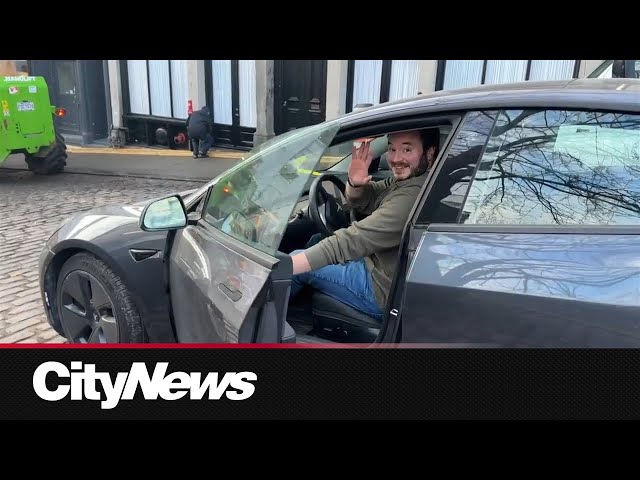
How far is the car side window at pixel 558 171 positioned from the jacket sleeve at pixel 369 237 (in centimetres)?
45

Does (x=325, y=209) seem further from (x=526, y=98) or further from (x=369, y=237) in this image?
(x=526, y=98)

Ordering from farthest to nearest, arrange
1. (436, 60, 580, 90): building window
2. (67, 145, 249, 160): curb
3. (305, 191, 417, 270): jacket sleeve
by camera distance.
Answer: (67, 145, 249, 160): curb
(436, 60, 580, 90): building window
(305, 191, 417, 270): jacket sleeve

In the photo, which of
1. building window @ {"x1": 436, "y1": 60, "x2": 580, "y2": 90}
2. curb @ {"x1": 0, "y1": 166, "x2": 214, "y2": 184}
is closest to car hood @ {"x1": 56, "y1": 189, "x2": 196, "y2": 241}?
curb @ {"x1": 0, "y1": 166, "x2": 214, "y2": 184}

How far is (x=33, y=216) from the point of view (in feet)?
22.6

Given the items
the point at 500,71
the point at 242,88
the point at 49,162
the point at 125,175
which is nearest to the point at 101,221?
the point at 125,175

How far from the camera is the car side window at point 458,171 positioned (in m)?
1.82

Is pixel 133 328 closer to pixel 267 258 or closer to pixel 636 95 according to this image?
pixel 267 258

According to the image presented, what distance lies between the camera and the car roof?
1.68 m

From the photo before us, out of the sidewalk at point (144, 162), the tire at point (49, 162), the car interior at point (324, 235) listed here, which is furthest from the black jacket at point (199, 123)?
the car interior at point (324, 235)

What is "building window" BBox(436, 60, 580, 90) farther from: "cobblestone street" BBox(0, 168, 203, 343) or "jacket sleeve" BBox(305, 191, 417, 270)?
"jacket sleeve" BBox(305, 191, 417, 270)

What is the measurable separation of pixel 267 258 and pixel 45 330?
2499mm

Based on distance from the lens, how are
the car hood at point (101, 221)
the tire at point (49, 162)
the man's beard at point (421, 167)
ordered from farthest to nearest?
the tire at point (49, 162) → the car hood at point (101, 221) → the man's beard at point (421, 167)

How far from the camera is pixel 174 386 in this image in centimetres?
188

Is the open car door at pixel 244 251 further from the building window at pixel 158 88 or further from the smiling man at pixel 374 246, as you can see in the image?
the building window at pixel 158 88
